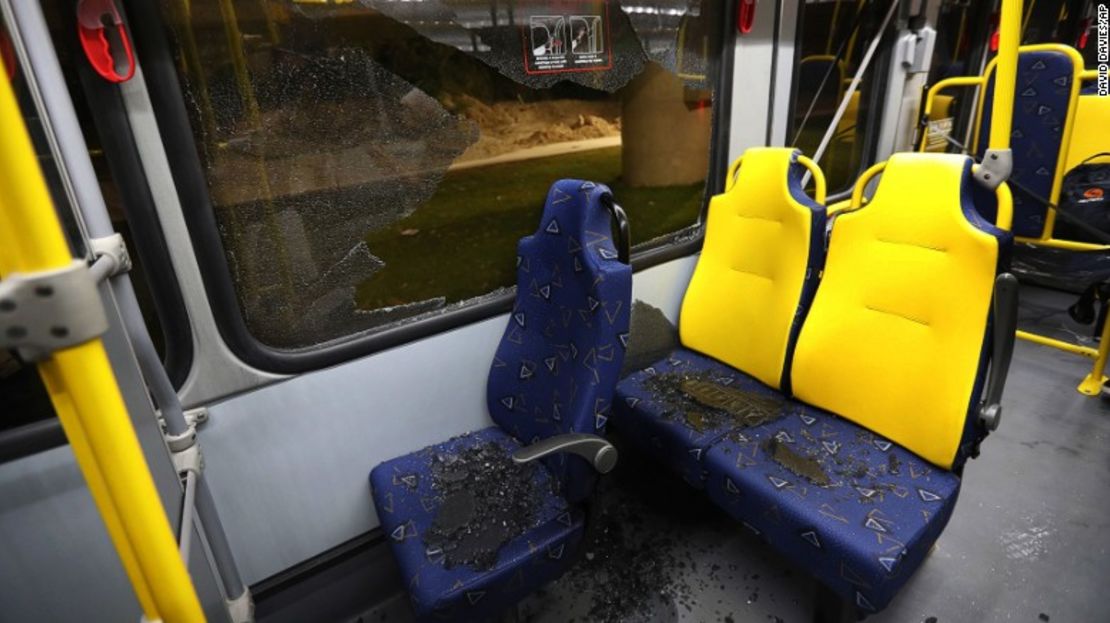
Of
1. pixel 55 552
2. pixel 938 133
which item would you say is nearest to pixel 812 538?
pixel 55 552

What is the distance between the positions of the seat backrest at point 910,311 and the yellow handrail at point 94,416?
1719 mm

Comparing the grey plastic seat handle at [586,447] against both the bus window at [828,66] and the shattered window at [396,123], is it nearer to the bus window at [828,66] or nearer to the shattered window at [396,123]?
the shattered window at [396,123]

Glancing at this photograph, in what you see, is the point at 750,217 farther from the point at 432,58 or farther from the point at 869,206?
the point at 432,58

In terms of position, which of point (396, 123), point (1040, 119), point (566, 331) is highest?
point (396, 123)

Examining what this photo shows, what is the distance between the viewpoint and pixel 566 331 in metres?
1.47

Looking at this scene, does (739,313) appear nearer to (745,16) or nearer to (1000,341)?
(1000,341)

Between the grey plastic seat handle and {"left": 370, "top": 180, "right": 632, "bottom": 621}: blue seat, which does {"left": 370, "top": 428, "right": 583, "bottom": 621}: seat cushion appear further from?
the grey plastic seat handle

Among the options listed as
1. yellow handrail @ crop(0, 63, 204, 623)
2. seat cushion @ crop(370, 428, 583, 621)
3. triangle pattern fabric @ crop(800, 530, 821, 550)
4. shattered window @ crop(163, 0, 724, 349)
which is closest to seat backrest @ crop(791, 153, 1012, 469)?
triangle pattern fabric @ crop(800, 530, 821, 550)

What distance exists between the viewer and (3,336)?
0.48m

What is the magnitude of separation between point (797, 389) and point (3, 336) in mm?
1937

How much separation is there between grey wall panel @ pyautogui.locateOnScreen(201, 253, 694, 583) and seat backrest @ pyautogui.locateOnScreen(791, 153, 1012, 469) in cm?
114

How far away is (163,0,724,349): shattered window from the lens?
1.24 metres

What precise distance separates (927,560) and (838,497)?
26.1 inches

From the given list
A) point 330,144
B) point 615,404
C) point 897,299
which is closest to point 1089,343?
point 897,299
